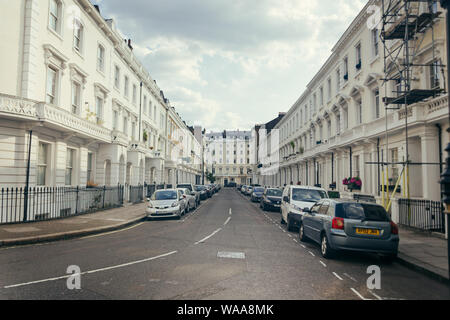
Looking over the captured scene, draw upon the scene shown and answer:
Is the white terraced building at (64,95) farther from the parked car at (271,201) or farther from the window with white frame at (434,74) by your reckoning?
the window with white frame at (434,74)

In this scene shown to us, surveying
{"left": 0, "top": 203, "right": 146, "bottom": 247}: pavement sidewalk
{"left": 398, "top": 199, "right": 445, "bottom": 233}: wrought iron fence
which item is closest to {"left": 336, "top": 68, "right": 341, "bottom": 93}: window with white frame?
{"left": 398, "top": 199, "right": 445, "bottom": 233}: wrought iron fence

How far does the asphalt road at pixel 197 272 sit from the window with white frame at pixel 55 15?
A: 1181 centimetres

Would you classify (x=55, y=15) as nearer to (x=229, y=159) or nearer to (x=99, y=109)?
(x=99, y=109)

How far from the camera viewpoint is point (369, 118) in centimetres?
1925

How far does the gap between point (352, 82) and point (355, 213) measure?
16.8 meters

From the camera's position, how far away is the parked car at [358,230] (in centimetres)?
764

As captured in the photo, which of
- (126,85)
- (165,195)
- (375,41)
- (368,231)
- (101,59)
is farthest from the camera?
(126,85)

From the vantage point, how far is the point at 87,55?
64.3ft

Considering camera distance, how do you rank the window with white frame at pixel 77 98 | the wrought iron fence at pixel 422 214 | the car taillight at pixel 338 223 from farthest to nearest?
the window with white frame at pixel 77 98 → the wrought iron fence at pixel 422 214 → the car taillight at pixel 338 223

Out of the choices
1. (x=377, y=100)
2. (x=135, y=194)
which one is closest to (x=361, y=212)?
(x=377, y=100)

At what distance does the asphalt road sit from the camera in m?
5.16

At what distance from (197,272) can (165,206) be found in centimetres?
990

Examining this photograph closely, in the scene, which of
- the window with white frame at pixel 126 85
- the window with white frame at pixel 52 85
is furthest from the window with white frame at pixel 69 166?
the window with white frame at pixel 126 85
